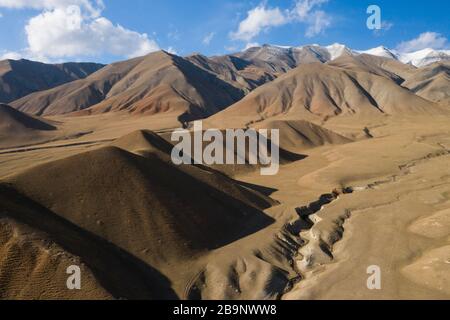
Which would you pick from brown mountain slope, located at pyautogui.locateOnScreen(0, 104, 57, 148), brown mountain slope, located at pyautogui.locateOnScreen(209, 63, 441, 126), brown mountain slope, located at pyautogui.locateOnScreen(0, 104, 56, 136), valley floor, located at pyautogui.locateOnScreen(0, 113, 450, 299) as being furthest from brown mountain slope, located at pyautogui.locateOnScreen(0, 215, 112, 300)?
brown mountain slope, located at pyautogui.locateOnScreen(209, 63, 441, 126)

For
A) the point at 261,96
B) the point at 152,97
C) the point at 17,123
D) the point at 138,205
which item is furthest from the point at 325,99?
the point at 138,205

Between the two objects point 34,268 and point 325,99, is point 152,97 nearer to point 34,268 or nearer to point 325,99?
point 325,99

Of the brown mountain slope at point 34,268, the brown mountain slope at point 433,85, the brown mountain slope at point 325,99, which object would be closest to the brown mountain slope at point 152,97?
the brown mountain slope at point 325,99

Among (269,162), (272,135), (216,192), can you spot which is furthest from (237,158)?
(216,192)

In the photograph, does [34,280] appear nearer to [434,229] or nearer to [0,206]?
[0,206]

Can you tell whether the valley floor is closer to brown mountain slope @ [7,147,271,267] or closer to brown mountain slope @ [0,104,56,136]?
brown mountain slope @ [7,147,271,267]

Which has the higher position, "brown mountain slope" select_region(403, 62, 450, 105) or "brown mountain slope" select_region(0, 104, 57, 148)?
"brown mountain slope" select_region(403, 62, 450, 105)

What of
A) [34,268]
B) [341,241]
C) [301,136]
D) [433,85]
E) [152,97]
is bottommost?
[341,241]

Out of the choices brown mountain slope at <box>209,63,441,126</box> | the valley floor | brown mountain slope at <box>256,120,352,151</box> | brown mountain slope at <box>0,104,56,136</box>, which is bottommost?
the valley floor
